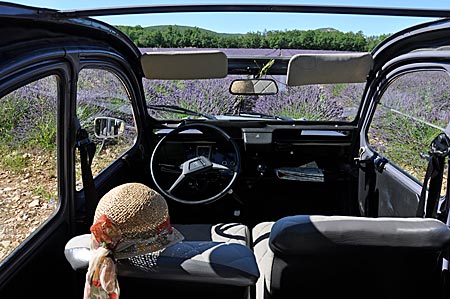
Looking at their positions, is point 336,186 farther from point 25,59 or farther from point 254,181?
point 25,59

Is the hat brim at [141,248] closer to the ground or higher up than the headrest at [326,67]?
closer to the ground

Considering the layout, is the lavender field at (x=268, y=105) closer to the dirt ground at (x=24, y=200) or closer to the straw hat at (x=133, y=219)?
the dirt ground at (x=24, y=200)

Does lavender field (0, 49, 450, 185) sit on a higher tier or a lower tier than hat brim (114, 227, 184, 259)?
higher

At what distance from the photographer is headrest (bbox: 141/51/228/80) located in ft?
9.60

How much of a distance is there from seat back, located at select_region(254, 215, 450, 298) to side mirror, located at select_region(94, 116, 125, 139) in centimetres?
136

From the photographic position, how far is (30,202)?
192 centimetres

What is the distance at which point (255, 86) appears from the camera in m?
3.18

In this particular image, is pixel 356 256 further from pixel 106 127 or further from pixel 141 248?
pixel 106 127

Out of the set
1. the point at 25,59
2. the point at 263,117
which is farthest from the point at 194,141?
the point at 25,59

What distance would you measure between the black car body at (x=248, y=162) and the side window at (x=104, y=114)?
0.01 meters

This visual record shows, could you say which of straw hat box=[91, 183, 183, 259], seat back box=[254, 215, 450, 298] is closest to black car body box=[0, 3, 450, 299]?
seat back box=[254, 215, 450, 298]

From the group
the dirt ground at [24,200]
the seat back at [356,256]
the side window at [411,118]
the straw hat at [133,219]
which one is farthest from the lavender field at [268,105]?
the seat back at [356,256]

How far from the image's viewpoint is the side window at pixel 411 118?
7.75ft

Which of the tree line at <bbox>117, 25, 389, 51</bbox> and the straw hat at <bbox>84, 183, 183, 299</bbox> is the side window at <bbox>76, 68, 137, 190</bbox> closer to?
the tree line at <bbox>117, 25, 389, 51</bbox>
